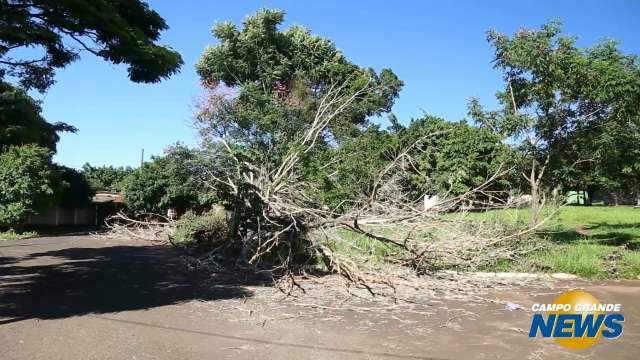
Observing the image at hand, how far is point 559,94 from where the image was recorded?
13.3m

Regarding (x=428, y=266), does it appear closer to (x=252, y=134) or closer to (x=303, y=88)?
(x=252, y=134)

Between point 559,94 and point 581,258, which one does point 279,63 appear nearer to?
point 559,94

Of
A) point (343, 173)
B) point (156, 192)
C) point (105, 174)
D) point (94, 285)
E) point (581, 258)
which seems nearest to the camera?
point (94, 285)

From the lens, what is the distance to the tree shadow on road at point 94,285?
789 cm

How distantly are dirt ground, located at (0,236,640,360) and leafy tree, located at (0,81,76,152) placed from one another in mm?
13600

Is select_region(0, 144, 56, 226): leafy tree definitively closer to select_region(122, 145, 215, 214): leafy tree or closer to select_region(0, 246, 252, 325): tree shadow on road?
select_region(122, 145, 215, 214): leafy tree

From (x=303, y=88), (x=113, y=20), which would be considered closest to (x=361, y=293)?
(x=113, y=20)

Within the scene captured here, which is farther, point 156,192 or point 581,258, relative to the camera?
point 156,192

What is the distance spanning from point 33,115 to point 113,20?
20.5 m

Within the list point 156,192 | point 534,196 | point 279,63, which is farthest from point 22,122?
point 534,196

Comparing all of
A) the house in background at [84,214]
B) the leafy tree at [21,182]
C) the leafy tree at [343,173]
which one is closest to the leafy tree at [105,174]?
the house in background at [84,214]

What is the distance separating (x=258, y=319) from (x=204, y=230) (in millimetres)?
8313

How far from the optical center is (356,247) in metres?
10.7

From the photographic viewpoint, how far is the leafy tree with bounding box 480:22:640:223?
12.7 m
